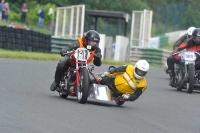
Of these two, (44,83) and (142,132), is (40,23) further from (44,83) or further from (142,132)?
(142,132)

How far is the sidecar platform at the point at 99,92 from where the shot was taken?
11.9 meters

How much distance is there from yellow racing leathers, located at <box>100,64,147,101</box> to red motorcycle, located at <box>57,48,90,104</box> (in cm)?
63

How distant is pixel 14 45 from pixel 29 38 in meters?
1.00

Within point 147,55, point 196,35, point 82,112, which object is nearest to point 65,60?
point 82,112

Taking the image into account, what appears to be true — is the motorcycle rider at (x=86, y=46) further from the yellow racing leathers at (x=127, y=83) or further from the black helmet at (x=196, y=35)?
the black helmet at (x=196, y=35)

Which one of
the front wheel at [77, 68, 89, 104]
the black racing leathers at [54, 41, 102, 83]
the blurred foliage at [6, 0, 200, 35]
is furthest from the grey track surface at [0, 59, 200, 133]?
the blurred foliage at [6, 0, 200, 35]

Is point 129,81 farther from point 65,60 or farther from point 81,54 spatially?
point 65,60

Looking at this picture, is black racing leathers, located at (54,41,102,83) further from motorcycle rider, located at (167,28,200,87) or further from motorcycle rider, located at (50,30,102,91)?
motorcycle rider, located at (167,28,200,87)

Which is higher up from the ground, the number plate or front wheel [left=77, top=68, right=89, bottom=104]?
the number plate

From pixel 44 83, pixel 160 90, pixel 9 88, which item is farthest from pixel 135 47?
pixel 9 88

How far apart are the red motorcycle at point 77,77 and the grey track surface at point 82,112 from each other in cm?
17

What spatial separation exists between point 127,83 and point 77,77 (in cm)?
90

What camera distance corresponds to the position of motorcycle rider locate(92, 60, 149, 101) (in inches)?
476

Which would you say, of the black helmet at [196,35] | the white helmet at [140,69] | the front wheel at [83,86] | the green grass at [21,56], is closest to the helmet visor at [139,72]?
the white helmet at [140,69]
